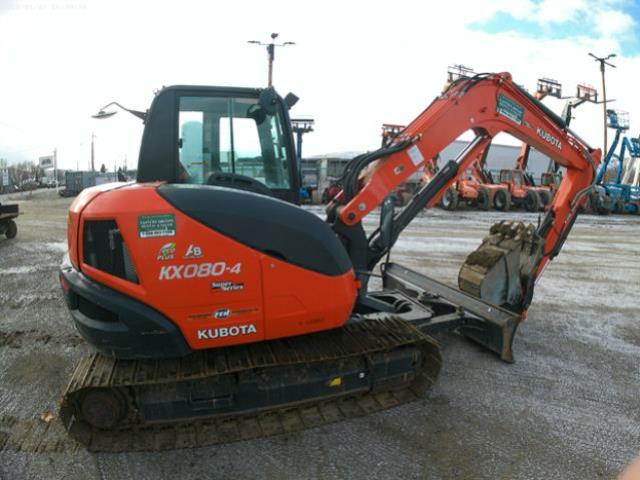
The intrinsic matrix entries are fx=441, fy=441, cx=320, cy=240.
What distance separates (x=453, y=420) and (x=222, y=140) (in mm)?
2613

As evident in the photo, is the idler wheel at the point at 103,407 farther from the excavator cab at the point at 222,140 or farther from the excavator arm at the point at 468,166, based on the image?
the excavator arm at the point at 468,166

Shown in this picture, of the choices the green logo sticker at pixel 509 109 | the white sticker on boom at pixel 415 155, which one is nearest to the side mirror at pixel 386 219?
the white sticker on boom at pixel 415 155

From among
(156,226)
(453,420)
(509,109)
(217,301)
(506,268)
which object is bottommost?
(453,420)

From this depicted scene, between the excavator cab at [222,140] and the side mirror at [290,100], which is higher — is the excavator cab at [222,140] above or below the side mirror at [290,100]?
below

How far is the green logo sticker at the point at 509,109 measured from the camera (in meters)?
4.32

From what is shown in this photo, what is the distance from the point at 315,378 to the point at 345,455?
500 millimetres

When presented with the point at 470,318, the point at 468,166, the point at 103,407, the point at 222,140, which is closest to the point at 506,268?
Answer: the point at 470,318

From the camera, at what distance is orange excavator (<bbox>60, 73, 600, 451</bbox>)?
2605 millimetres

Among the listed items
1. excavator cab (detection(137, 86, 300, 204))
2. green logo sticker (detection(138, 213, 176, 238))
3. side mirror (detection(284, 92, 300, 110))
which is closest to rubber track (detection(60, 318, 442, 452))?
green logo sticker (detection(138, 213, 176, 238))

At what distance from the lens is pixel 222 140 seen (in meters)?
3.22

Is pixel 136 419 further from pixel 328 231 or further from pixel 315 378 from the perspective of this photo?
pixel 328 231

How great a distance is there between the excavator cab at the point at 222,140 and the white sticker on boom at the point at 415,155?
1.19 meters

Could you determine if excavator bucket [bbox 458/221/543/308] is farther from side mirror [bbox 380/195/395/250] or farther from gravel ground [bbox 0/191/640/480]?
side mirror [bbox 380/195/395/250]

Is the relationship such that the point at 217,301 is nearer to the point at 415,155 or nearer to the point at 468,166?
the point at 415,155
